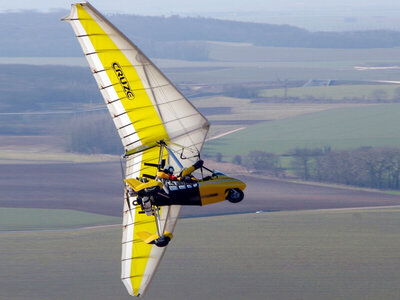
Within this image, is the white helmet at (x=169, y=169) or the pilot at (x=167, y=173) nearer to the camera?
the pilot at (x=167, y=173)

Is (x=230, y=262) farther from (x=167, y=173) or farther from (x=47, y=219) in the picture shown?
(x=167, y=173)

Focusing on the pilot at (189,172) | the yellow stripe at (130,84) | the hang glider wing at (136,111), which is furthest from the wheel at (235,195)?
the yellow stripe at (130,84)

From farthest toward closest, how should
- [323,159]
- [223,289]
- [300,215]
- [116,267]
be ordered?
[323,159] → [300,215] → [116,267] → [223,289]

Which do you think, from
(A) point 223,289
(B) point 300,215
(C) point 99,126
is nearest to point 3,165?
(C) point 99,126

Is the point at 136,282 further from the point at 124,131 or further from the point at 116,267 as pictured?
the point at 116,267

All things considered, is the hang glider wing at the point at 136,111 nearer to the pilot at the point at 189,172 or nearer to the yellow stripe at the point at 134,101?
the yellow stripe at the point at 134,101

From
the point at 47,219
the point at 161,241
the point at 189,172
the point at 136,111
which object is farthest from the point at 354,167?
the point at 161,241
